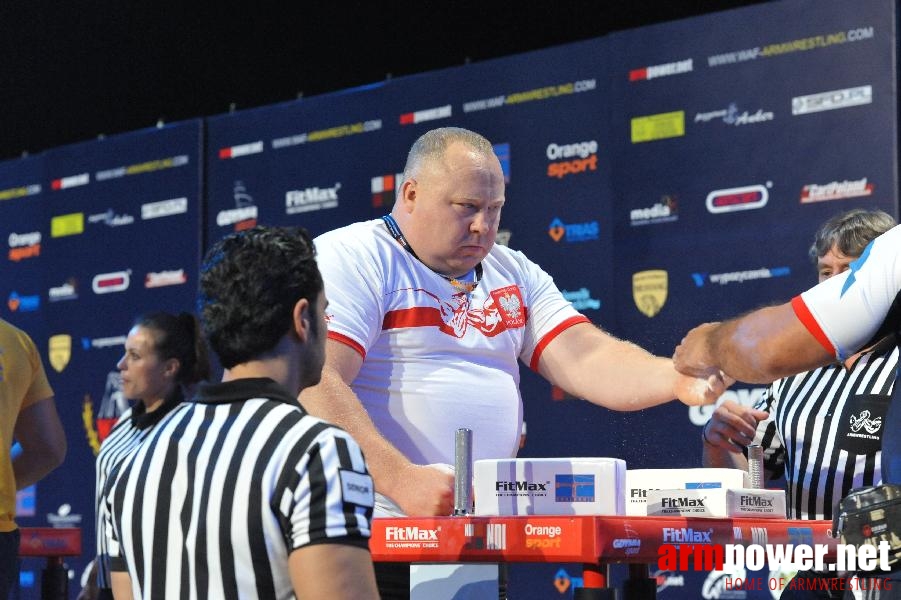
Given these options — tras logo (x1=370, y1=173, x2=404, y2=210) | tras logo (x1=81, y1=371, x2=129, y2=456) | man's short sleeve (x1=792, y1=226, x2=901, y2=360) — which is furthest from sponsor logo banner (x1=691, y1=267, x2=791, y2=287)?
tras logo (x1=81, y1=371, x2=129, y2=456)

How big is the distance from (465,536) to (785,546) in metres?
0.62

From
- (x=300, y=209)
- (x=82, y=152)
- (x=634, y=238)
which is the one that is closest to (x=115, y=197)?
(x=82, y=152)

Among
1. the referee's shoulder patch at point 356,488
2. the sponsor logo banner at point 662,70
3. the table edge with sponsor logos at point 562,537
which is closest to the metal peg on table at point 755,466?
the table edge with sponsor logos at point 562,537

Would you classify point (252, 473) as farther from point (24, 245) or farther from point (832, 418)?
point (24, 245)

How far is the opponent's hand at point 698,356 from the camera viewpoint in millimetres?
2123

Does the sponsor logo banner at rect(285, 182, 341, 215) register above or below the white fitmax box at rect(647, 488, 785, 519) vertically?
above

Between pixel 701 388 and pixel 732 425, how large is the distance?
0.82 meters

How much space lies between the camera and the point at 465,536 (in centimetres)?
203

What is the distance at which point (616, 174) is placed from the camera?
5.00m

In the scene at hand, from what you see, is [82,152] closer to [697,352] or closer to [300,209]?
[300,209]

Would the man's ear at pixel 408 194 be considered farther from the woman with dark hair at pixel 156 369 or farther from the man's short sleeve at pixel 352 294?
the woman with dark hair at pixel 156 369

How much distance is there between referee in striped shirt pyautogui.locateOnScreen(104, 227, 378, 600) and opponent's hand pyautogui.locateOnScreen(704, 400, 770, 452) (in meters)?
1.58

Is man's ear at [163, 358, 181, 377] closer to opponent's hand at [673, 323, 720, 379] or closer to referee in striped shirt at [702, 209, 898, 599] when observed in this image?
referee in striped shirt at [702, 209, 898, 599]

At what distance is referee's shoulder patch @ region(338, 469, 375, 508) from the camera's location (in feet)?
5.18
